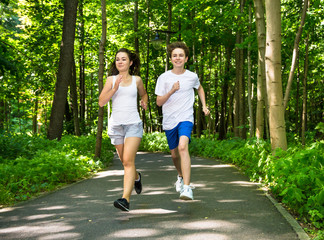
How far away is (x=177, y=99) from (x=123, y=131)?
3.04 ft

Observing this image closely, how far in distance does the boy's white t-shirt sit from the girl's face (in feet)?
1.88

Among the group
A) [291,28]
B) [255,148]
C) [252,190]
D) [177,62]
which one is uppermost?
[291,28]

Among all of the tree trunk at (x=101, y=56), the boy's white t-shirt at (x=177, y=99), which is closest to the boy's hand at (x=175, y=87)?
the boy's white t-shirt at (x=177, y=99)

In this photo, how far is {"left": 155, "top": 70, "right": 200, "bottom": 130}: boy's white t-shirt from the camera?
5.58 metres

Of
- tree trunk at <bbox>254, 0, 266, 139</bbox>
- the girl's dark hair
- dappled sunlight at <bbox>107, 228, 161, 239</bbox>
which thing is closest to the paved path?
dappled sunlight at <bbox>107, 228, 161, 239</bbox>

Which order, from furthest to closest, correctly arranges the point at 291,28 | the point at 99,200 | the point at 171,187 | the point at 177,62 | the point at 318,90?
the point at 318,90, the point at 291,28, the point at 171,187, the point at 99,200, the point at 177,62

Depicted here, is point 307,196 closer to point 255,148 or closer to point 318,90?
point 255,148

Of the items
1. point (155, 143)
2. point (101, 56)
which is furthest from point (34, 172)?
point (155, 143)

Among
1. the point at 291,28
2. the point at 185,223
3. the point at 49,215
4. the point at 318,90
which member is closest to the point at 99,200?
the point at 49,215

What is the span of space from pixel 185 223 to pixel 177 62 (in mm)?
2373

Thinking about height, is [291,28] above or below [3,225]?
above

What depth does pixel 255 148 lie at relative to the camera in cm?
959

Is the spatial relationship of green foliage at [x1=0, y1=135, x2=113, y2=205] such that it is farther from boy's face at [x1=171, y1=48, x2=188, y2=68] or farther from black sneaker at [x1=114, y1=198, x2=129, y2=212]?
boy's face at [x1=171, y1=48, x2=188, y2=68]

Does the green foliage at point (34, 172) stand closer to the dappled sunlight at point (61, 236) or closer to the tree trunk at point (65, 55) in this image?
the dappled sunlight at point (61, 236)
